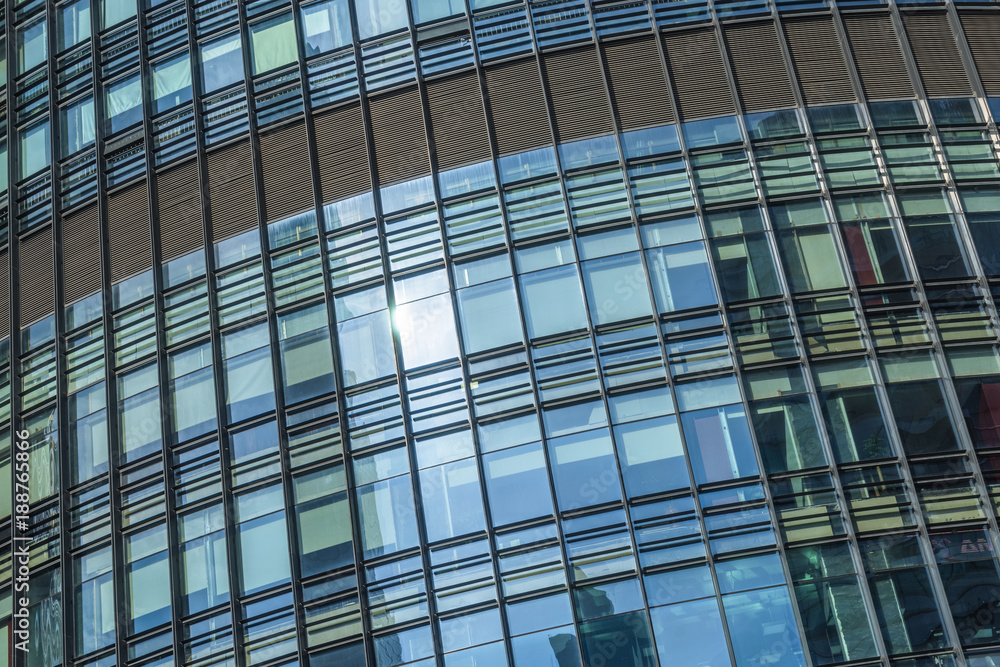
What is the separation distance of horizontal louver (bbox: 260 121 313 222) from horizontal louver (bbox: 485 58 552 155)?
Answer: 4463mm

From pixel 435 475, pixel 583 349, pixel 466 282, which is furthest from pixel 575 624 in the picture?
pixel 466 282

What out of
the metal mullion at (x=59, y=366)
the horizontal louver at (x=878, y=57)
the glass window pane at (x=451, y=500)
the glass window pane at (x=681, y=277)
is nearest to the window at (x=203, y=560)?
the metal mullion at (x=59, y=366)

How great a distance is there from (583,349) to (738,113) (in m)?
→ 6.43

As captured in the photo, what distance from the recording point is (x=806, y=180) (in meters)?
23.7

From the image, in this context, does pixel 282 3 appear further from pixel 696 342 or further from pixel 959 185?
pixel 959 185

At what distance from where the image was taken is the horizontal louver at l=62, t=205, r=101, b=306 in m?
26.7

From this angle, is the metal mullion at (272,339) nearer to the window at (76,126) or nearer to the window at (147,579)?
the window at (147,579)

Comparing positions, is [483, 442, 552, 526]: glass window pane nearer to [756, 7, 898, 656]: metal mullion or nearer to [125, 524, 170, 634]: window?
[756, 7, 898, 656]: metal mullion

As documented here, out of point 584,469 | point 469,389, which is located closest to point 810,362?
point 584,469

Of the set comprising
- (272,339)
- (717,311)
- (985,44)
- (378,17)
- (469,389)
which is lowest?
(469,389)

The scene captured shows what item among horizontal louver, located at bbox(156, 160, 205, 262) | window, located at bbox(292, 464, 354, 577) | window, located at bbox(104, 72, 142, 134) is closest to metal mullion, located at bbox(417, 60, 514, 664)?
window, located at bbox(292, 464, 354, 577)

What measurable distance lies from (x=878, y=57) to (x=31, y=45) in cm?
2200

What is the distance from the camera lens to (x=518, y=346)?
22844mm

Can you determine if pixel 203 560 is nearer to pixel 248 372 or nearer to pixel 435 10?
pixel 248 372
